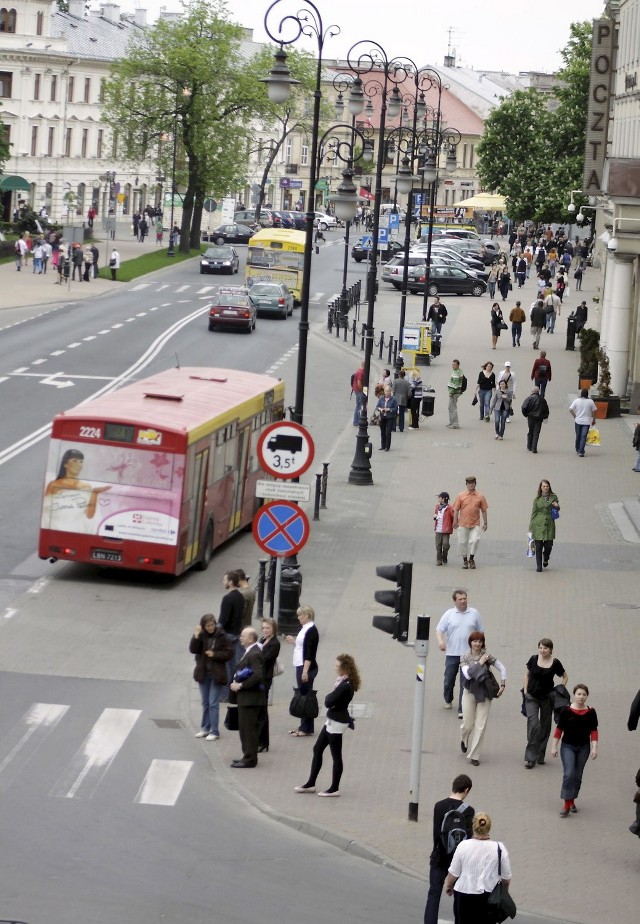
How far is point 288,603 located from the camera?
21.4 m

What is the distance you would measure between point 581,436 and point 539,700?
19594 millimetres

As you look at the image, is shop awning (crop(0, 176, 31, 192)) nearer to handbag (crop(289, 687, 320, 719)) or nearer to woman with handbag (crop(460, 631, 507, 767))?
handbag (crop(289, 687, 320, 719))

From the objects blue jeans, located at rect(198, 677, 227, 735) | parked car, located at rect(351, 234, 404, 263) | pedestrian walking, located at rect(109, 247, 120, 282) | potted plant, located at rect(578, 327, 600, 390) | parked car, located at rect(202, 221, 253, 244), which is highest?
parked car, located at rect(202, 221, 253, 244)

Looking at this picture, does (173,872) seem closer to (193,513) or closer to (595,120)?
(193,513)

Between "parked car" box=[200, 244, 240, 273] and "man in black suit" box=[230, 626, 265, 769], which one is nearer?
"man in black suit" box=[230, 626, 265, 769]

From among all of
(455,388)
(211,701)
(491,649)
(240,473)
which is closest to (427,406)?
(455,388)

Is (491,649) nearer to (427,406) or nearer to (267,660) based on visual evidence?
(267,660)

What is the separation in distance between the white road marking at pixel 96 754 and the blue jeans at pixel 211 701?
2.60 ft

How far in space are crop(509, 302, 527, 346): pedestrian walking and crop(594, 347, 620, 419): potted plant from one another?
11.7 m

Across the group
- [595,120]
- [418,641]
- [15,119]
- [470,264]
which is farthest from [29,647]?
[15,119]

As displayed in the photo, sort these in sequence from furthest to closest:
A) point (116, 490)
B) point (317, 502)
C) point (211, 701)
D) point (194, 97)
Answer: point (194, 97) < point (317, 502) < point (116, 490) < point (211, 701)

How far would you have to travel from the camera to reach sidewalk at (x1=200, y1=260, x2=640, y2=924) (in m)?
14.2

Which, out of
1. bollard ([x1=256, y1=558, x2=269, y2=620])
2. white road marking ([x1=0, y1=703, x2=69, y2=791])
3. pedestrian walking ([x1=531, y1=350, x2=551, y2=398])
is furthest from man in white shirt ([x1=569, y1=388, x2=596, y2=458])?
white road marking ([x1=0, y1=703, x2=69, y2=791])

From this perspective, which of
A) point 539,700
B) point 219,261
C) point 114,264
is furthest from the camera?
point 219,261
